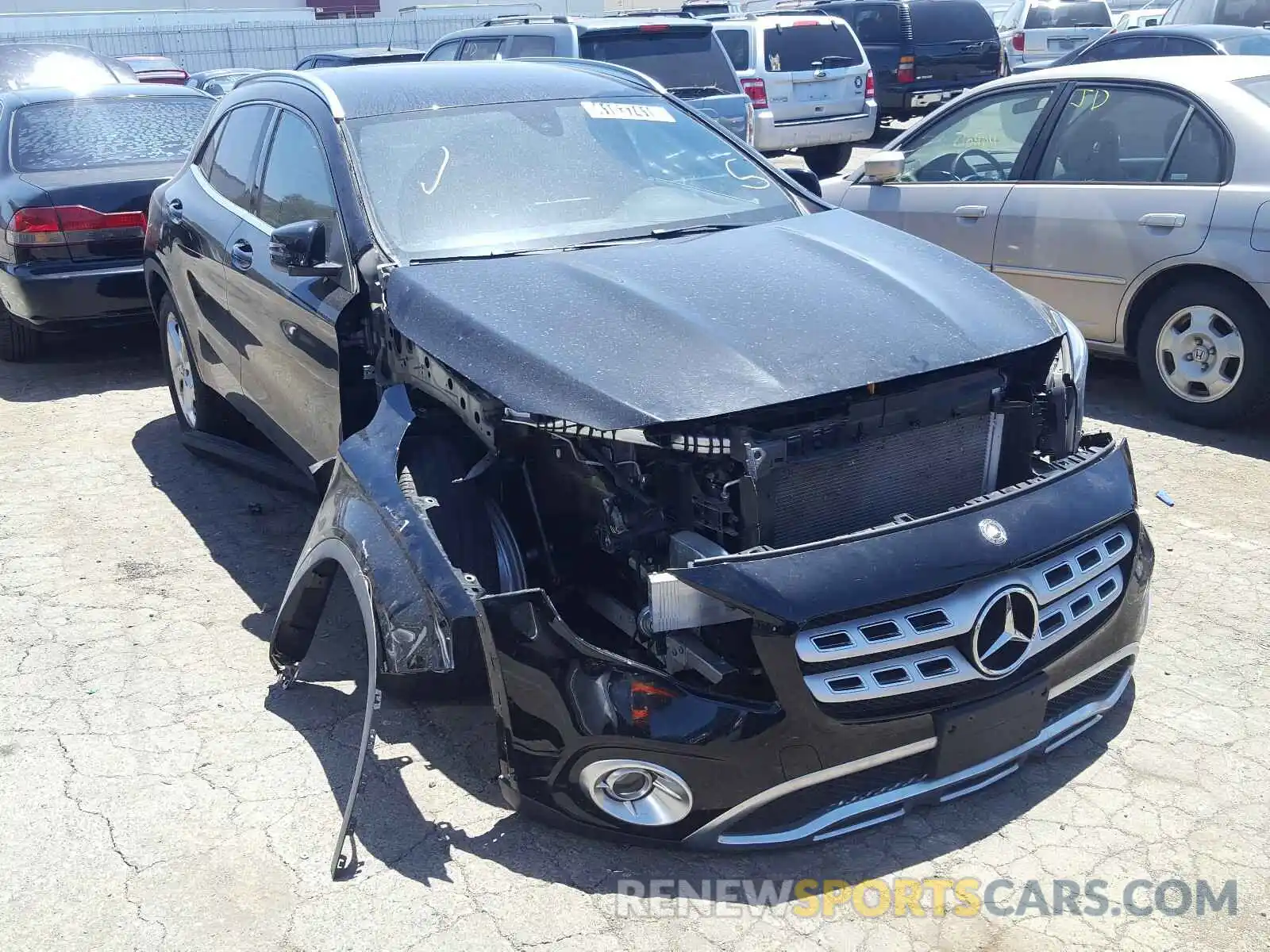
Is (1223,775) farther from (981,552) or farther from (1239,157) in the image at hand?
(1239,157)

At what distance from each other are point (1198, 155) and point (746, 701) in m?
4.45

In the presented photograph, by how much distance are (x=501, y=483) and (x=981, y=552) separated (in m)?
1.35

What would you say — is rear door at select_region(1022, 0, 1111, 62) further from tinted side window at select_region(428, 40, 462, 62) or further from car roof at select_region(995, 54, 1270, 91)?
→ car roof at select_region(995, 54, 1270, 91)

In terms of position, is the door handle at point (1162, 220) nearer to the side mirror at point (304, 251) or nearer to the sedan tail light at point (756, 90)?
the side mirror at point (304, 251)

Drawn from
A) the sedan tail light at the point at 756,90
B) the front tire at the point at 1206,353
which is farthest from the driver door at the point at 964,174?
the sedan tail light at the point at 756,90

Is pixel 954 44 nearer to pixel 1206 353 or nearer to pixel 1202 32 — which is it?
pixel 1202 32

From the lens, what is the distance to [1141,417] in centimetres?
629

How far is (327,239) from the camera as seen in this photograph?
166 inches

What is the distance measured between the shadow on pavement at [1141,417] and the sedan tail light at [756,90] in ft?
24.6

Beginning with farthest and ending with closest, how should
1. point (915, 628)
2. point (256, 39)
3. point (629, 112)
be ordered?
point (256, 39)
point (629, 112)
point (915, 628)

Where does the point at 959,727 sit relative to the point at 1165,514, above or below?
above

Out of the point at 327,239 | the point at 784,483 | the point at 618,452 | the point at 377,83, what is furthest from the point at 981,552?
the point at 377,83

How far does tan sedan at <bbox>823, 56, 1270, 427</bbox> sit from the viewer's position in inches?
228

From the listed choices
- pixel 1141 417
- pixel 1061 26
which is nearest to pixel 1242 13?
pixel 1061 26
